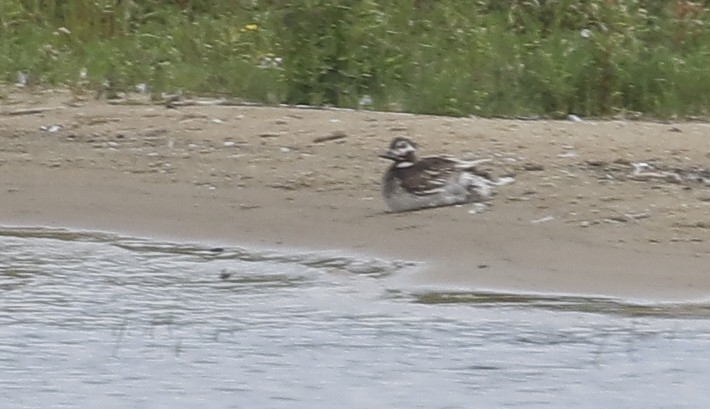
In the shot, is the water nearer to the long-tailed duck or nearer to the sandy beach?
the sandy beach

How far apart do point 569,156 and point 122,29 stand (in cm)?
457

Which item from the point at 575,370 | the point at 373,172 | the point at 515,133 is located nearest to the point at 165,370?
the point at 575,370

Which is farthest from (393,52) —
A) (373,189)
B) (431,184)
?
(431,184)

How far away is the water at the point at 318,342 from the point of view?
625 centimetres

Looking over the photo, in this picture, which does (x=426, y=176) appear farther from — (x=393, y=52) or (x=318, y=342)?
(x=393, y=52)

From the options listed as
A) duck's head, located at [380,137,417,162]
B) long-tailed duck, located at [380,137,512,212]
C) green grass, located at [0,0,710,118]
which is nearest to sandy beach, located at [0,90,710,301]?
long-tailed duck, located at [380,137,512,212]

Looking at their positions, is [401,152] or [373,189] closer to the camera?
[401,152]

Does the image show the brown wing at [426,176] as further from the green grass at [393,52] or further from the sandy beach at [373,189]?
the green grass at [393,52]

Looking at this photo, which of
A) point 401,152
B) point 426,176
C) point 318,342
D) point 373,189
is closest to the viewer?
point 318,342

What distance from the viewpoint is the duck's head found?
28.2 ft

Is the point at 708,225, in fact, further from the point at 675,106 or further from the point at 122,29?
the point at 122,29

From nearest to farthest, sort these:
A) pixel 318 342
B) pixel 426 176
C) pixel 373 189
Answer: pixel 318 342, pixel 426 176, pixel 373 189

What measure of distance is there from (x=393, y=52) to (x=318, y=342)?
4.21 meters

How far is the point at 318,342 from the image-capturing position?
681 centimetres
